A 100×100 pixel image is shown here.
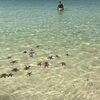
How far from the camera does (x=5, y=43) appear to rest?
80.8ft

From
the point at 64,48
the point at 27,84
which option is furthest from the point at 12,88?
the point at 64,48

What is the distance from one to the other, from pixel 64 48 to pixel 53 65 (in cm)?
477

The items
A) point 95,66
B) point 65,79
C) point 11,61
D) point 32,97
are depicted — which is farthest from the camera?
point 11,61

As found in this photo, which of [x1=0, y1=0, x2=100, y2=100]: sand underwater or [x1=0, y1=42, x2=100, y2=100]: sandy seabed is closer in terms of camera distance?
[x1=0, y1=42, x2=100, y2=100]: sandy seabed

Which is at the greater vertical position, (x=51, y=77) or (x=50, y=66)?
(x=50, y=66)

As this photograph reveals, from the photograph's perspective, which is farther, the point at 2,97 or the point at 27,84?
the point at 27,84

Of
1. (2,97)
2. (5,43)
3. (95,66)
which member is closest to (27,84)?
(2,97)

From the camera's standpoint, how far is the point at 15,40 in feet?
85.1

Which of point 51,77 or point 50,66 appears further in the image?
point 50,66

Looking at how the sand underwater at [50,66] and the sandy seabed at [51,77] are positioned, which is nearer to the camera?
the sandy seabed at [51,77]

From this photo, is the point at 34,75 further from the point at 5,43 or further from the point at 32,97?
the point at 5,43

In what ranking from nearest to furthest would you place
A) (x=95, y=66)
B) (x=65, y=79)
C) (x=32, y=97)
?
(x=32, y=97) → (x=65, y=79) → (x=95, y=66)

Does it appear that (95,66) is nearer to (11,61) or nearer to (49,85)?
(49,85)

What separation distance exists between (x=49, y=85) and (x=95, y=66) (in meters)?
4.42
